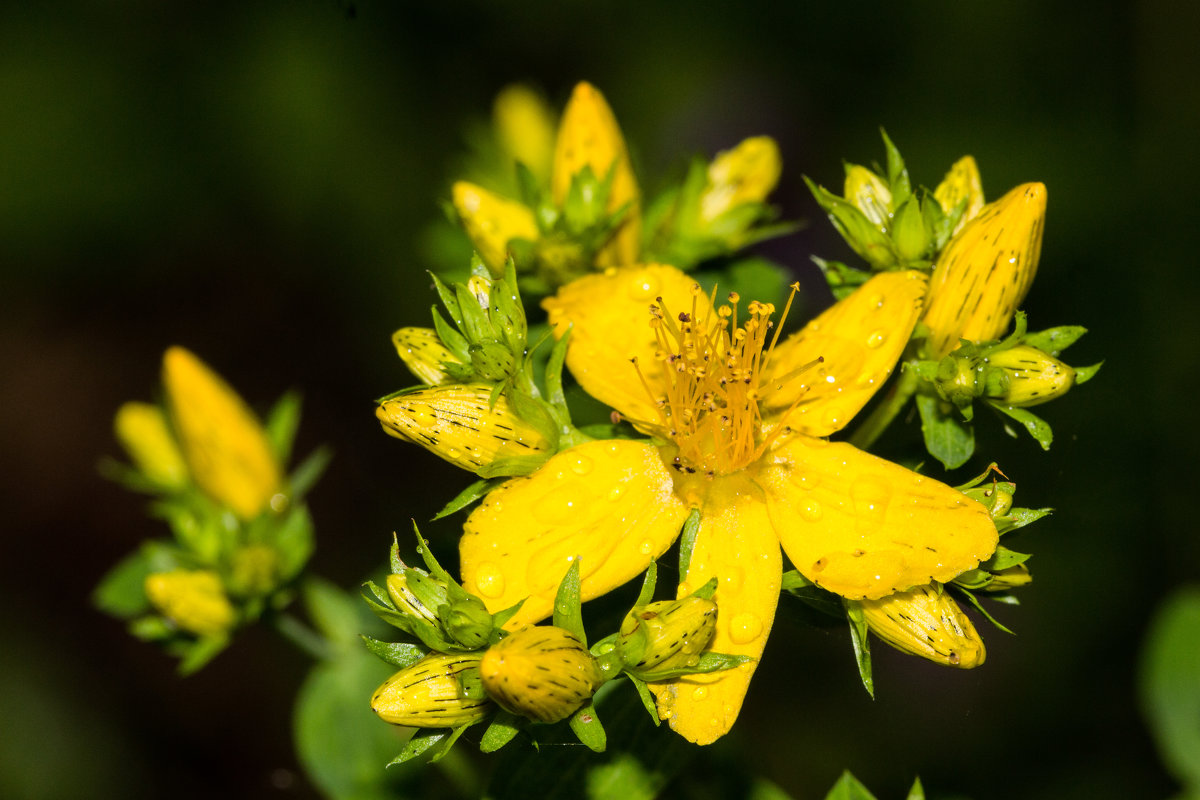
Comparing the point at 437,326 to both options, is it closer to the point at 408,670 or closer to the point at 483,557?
the point at 483,557

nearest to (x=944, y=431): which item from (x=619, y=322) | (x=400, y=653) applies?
(x=619, y=322)

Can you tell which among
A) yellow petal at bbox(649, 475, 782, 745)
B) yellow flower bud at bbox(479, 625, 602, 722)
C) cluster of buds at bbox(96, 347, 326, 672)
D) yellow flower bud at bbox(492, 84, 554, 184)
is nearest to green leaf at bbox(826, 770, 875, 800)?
yellow petal at bbox(649, 475, 782, 745)

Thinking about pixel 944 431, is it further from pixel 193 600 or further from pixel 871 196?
pixel 193 600

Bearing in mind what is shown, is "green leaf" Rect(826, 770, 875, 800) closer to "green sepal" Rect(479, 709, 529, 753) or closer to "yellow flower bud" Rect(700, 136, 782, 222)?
"green sepal" Rect(479, 709, 529, 753)

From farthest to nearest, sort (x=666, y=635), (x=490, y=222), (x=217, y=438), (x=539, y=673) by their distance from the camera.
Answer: (x=217, y=438), (x=490, y=222), (x=666, y=635), (x=539, y=673)

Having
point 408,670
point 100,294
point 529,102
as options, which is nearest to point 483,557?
point 408,670

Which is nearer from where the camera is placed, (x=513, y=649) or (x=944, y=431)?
(x=513, y=649)

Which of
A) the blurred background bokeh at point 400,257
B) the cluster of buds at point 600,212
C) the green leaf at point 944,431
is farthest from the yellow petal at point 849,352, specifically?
the blurred background bokeh at point 400,257
